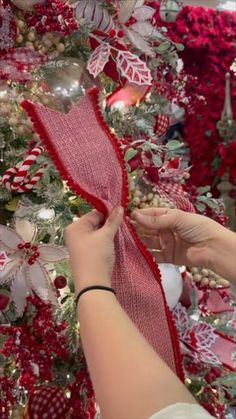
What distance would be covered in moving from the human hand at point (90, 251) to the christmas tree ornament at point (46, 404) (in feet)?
1.63

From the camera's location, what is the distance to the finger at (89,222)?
0.75 metres

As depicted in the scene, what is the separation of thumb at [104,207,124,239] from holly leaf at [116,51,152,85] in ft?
1.80

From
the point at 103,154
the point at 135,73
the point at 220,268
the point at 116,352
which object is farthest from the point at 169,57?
the point at 116,352

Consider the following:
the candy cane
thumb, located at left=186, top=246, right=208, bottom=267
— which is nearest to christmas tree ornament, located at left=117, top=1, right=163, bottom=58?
the candy cane

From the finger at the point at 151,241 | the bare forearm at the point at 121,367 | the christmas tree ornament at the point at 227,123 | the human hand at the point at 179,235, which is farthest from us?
the christmas tree ornament at the point at 227,123

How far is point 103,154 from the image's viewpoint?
88 centimetres

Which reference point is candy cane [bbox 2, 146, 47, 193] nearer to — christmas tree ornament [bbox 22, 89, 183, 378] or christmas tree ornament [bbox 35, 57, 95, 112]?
christmas tree ornament [bbox 35, 57, 95, 112]

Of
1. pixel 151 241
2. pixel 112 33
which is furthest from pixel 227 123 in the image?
pixel 151 241

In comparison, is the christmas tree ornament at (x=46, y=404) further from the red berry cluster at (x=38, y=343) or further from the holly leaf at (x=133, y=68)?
the holly leaf at (x=133, y=68)

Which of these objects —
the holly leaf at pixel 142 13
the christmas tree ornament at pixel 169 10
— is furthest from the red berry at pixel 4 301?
the christmas tree ornament at pixel 169 10

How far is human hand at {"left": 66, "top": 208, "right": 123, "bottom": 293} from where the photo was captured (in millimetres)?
700

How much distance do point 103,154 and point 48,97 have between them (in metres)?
0.39

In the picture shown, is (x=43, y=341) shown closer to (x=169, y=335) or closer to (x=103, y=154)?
(x=169, y=335)

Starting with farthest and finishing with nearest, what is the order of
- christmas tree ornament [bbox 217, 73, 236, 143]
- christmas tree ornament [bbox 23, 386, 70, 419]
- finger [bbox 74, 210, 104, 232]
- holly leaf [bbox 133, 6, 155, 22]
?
christmas tree ornament [bbox 217, 73, 236, 143] → holly leaf [bbox 133, 6, 155, 22] → christmas tree ornament [bbox 23, 386, 70, 419] → finger [bbox 74, 210, 104, 232]
